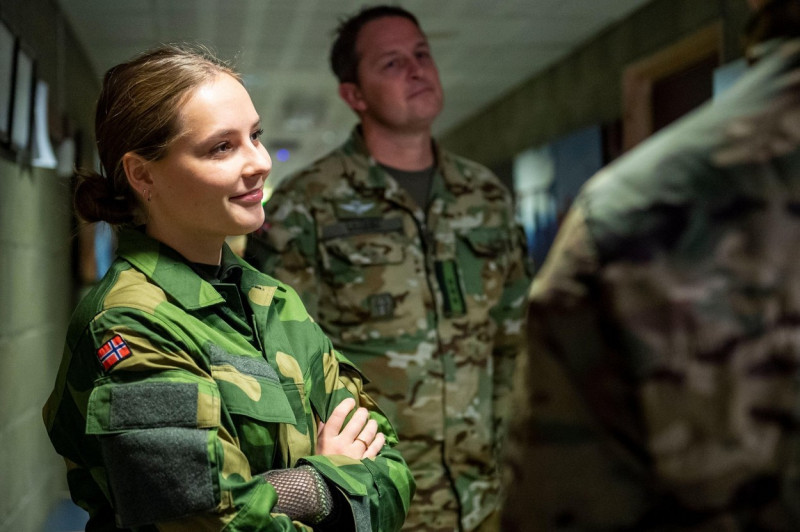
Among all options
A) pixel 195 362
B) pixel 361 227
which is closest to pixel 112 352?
pixel 195 362

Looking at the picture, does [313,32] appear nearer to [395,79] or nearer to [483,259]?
[395,79]

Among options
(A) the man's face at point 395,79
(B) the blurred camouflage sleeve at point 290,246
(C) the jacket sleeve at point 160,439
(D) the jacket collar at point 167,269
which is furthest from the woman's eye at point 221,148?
(A) the man's face at point 395,79

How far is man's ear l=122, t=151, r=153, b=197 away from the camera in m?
1.27

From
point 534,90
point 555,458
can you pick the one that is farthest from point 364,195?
point 534,90

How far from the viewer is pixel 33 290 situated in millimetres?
3750

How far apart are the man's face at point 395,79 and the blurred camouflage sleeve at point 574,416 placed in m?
1.59

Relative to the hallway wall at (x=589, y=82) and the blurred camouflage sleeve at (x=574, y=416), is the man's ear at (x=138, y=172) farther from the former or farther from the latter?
the hallway wall at (x=589, y=82)

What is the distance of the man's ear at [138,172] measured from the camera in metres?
1.27

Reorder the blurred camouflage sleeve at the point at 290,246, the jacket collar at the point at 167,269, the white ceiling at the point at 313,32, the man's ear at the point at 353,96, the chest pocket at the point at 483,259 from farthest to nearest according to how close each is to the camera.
A: 1. the white ceiling at the point at 313,32
2. the man's ear at the point at 353,96
3. the chest pocket at the point at 483,259
4. the blurred camouflage sleeve at the point at 290,246
5. the jacket collar at the point at 167,269

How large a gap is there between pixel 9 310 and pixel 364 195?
173cm

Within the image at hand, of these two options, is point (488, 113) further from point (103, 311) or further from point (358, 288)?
point (103, 311)

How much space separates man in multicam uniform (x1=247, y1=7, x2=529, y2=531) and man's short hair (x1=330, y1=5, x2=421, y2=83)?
0.03 m

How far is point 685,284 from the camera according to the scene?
1.98 feet

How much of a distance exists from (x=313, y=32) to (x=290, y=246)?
3.06m
